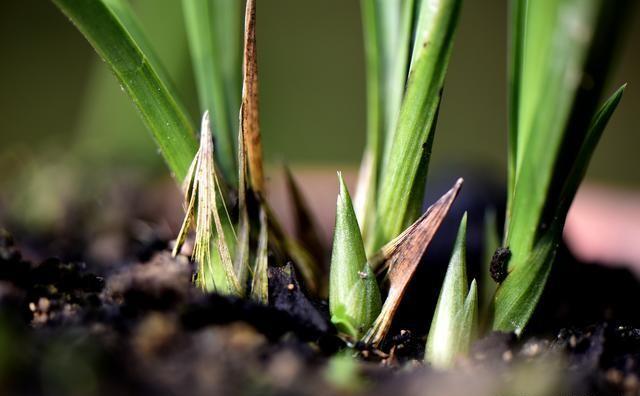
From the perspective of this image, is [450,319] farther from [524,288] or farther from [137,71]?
[137,71]

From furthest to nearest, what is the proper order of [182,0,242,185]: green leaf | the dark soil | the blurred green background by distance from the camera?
the blurred green background
[182,0,242,185]: green leaf
the dark soil

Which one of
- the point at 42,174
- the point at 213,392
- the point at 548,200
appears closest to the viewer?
the point at 213,392

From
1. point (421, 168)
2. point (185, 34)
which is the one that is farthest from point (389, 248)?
point (185, 34)

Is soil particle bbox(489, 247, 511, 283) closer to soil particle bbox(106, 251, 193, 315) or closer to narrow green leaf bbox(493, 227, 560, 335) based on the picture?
narrow green leaf bbox(493, 227, 560, 335)

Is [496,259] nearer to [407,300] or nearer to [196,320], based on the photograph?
[407,300]

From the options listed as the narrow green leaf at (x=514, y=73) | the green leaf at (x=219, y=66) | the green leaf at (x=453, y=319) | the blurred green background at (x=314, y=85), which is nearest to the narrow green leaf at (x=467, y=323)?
the green leaf at (x=453, y=319)

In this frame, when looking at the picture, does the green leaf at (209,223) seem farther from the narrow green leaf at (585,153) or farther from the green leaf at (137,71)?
the narrow green leaf at (585,153)

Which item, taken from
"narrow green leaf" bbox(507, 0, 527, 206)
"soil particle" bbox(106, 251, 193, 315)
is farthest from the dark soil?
"narrow green leaf" bbox(507, 0, 527, 206)
